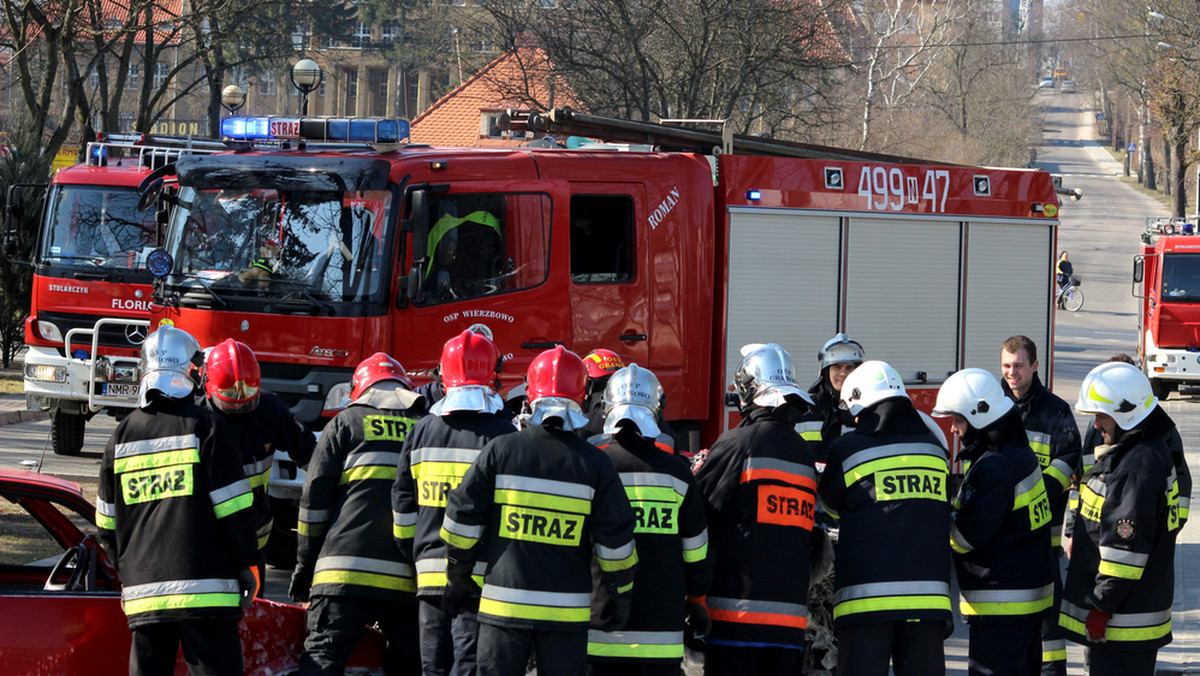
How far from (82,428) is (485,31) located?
49.9ft

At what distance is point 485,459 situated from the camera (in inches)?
169

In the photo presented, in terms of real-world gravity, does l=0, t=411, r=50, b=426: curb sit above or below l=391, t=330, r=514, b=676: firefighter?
below

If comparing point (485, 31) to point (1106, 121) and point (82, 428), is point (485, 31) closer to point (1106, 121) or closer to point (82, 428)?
point (82, 428)

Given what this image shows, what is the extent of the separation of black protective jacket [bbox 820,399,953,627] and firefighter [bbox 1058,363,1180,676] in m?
0.71

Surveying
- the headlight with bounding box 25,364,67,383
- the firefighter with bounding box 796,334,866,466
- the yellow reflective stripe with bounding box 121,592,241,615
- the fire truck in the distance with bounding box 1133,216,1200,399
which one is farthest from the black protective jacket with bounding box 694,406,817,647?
the fire truck in the distance with bounding box 1133,216,1200,399

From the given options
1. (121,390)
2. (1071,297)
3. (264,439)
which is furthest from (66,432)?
(1071,297)

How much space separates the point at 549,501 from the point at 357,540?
1.20 meters

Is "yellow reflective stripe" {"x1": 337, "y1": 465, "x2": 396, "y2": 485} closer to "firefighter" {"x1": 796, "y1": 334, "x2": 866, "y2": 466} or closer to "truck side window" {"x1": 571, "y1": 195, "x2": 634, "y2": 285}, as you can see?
"firefighter" {"x1": 796, "y1": 334, "x2": 866, "y2": 466}

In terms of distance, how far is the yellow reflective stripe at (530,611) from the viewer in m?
4.25

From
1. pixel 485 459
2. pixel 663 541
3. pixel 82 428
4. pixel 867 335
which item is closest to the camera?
pixel 485 459

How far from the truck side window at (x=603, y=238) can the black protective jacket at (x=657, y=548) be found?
3855mm

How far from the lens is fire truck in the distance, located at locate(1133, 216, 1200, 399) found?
1825 cm

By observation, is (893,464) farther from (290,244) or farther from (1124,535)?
(290,244)

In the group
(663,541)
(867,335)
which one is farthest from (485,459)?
(867,335)
